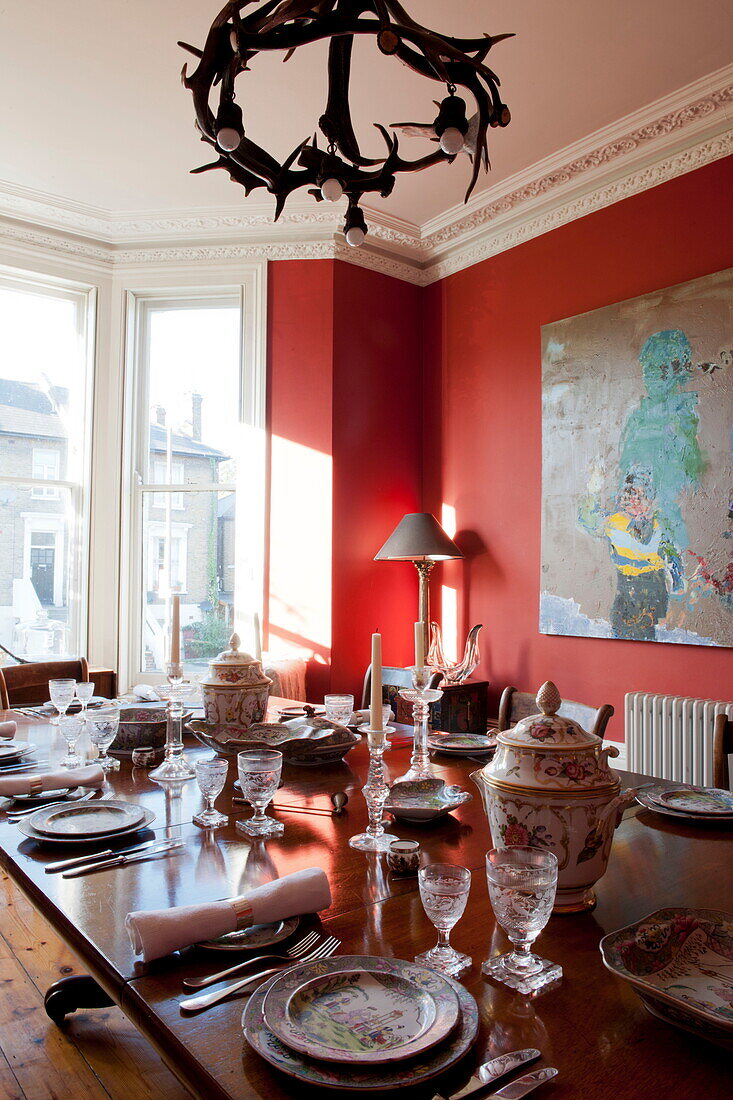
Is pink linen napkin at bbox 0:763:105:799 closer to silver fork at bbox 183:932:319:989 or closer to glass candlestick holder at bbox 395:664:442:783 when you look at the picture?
glass candlestick holder at bbox 395:664:442:783

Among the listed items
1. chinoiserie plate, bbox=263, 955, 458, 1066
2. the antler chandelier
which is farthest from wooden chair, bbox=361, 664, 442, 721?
chinoiserie plate, bbox=263, 955, 458, 1066

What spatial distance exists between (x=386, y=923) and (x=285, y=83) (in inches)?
136

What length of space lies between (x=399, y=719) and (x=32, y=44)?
3.08 metres

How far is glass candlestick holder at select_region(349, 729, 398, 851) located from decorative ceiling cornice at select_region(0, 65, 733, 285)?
3.27m

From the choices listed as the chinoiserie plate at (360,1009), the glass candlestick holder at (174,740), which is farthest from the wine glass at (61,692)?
A: the chinoiserie plate at (360,1009)

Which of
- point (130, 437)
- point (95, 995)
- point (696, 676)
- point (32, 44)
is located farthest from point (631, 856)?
point (130, 437)

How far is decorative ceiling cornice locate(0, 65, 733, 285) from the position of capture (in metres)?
3.68

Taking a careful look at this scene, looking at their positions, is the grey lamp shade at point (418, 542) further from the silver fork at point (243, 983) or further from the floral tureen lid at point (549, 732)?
the silver fork at point (243, 983)

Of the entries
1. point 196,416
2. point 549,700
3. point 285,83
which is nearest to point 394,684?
point 549,700

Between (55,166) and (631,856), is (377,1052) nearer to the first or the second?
(631,856)

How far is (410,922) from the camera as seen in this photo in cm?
102

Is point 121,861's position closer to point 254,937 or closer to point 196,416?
point 254,937

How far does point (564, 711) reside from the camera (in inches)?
87.7

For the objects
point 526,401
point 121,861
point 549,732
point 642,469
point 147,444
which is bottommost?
point 121,861
